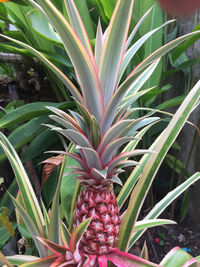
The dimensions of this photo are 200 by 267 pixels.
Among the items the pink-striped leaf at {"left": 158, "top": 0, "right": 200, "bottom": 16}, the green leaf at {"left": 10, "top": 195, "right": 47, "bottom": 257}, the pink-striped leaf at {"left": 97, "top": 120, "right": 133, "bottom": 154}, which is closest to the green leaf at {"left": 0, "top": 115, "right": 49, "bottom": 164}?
the green leaf at {"left": 10, "top": 195, "right": 47, "bottom": 257}

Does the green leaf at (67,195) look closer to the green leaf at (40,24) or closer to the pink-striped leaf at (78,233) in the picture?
the pink-striped leaf at (78,233)

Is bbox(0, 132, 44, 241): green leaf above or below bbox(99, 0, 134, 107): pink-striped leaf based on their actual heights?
below

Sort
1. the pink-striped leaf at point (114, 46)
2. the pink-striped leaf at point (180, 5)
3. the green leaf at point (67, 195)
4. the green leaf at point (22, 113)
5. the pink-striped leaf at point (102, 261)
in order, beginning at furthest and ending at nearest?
the green leaf at point (22, 113)
the green leaf at point (67, 195)
the pink-striped leaf at point (102, 261)
the pink-striped leaf at point (114, 46)
the pink-striped leaf at point (180, 5)

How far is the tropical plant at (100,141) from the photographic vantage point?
324mm

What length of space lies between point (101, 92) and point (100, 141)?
81 mm

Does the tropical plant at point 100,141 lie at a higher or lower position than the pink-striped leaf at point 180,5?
lower

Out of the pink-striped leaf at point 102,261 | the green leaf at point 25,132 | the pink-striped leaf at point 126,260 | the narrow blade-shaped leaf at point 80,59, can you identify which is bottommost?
the pink-striped leaf at point 102,261

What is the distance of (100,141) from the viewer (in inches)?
15.8

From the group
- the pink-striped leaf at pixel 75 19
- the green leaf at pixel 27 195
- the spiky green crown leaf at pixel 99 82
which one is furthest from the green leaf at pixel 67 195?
the pink-striped leaf at pixel 75 19

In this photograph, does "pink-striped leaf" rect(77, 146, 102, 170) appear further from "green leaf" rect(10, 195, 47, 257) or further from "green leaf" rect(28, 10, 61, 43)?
"green leaf" rect(28, 10, 61, 43)

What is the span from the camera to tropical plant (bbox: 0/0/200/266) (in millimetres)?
324

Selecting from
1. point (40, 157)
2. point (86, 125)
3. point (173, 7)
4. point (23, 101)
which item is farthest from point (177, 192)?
point (23, 101)

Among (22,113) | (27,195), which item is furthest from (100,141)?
(22,113)

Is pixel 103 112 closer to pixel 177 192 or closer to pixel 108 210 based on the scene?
pixel 108 210
